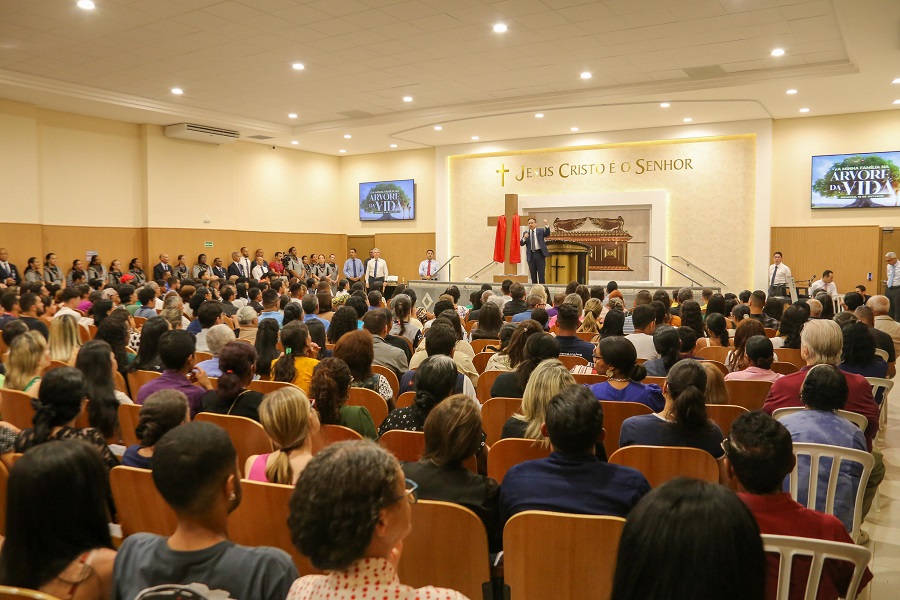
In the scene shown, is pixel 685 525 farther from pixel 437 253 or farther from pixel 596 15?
pixel 437 253

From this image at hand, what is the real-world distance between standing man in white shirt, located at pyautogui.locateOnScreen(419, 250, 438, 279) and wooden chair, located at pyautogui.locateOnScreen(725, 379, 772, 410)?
14.1 meters

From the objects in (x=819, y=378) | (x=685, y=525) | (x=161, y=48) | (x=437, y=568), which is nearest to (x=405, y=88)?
(x=161, y=48)

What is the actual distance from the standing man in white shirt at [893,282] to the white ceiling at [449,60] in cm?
304

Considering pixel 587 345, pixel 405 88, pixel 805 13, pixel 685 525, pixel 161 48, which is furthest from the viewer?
pixel 405 88

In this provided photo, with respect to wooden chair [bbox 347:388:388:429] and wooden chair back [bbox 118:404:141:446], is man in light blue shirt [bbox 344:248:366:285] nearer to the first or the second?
wooden chair [bbox 347:388:388:429]

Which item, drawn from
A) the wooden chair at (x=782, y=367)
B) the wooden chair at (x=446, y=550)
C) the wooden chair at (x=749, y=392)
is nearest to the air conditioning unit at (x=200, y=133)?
the wooden chair at (x=782, y=367)

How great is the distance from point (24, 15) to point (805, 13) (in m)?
9.84

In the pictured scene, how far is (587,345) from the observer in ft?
17.8

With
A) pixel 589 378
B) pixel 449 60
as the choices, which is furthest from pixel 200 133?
pixel 589 378

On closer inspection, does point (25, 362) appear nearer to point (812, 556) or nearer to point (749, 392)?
point (812, 556)

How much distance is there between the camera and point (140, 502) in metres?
2.34

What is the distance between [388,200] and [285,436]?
17678mm

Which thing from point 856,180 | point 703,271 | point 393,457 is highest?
point 856,180

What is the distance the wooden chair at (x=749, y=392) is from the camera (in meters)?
4.18
